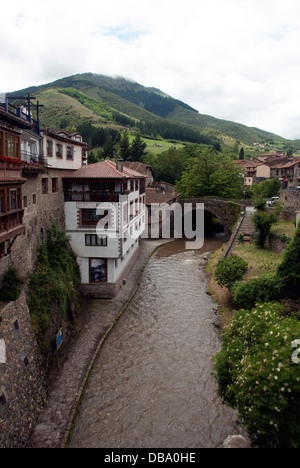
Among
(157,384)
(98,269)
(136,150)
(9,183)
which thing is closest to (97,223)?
(98,269)

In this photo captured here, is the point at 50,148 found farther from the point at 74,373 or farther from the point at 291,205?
the point at 291,205

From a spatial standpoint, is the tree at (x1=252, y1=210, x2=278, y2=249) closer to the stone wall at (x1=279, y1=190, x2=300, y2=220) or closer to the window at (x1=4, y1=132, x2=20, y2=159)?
the stone wall at (x1=279, y1=190, x2=300, y2=220)

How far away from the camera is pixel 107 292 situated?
26.5 meters

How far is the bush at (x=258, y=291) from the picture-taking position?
70.7 ft

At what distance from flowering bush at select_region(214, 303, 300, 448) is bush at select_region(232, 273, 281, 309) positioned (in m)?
9.10

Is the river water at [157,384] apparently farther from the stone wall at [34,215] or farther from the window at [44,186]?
the window at [44,186]

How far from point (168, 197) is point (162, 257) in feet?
55.4

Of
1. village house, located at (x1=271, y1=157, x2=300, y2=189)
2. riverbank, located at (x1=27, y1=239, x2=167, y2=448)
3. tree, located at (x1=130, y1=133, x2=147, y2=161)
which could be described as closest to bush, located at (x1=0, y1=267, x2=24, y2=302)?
riverbank, located at (x1=27, y1=239, x2=167, y2=448)

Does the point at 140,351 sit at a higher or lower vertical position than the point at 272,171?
lower

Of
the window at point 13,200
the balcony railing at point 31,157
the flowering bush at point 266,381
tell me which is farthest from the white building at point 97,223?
the flowering bush at point 266,381

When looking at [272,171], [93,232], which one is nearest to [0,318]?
[93,232]

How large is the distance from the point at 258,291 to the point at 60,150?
18592 mm

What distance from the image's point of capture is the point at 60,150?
82.4ft
